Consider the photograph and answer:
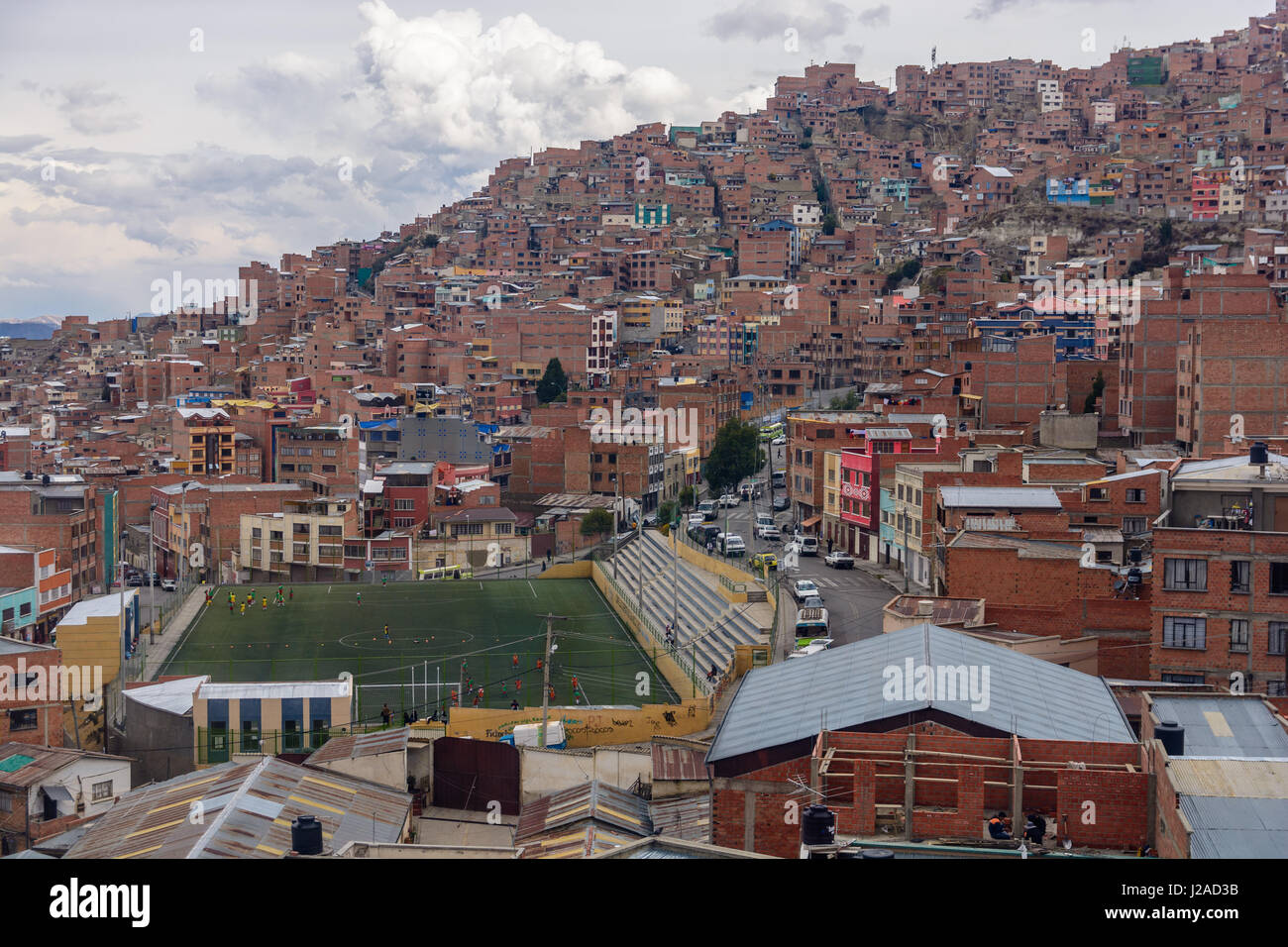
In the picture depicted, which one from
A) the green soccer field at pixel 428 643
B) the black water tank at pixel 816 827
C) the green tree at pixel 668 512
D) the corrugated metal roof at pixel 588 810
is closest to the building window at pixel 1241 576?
the corrugated metal roof at pixel 588 810

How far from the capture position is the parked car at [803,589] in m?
31.1

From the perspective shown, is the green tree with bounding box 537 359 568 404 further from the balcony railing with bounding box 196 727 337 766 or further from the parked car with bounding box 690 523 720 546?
the balcony railing with bounding box 196 727 337 766

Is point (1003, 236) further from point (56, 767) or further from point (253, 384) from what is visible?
point (56, 767)

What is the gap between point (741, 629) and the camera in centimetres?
2806

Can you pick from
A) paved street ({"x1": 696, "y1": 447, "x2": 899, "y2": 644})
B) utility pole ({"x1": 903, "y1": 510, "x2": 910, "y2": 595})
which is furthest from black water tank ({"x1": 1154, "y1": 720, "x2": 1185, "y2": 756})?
utility pole ({"x1": 903, "y1": 510, "x2": 910, "y2": 595})

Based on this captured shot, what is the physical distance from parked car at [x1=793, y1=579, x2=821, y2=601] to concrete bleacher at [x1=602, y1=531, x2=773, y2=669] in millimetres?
1524

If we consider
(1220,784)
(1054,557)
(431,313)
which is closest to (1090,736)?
(1220,784)

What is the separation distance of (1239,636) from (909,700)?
7767mm

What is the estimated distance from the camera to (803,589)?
3162cm

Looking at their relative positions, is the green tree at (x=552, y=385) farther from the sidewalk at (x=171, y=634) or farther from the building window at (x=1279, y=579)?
the building window at (x=1279, y=579)

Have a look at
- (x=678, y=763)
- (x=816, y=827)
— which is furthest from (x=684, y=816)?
(x=816, y=827)

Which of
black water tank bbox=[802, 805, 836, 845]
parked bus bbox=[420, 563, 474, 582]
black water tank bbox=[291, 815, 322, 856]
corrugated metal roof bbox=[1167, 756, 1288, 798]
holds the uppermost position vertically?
black water tank bbox=[802, 805, 836, 845]

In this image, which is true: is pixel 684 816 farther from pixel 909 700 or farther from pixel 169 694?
pixel 169 694

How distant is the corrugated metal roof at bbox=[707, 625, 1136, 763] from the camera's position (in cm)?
1241
